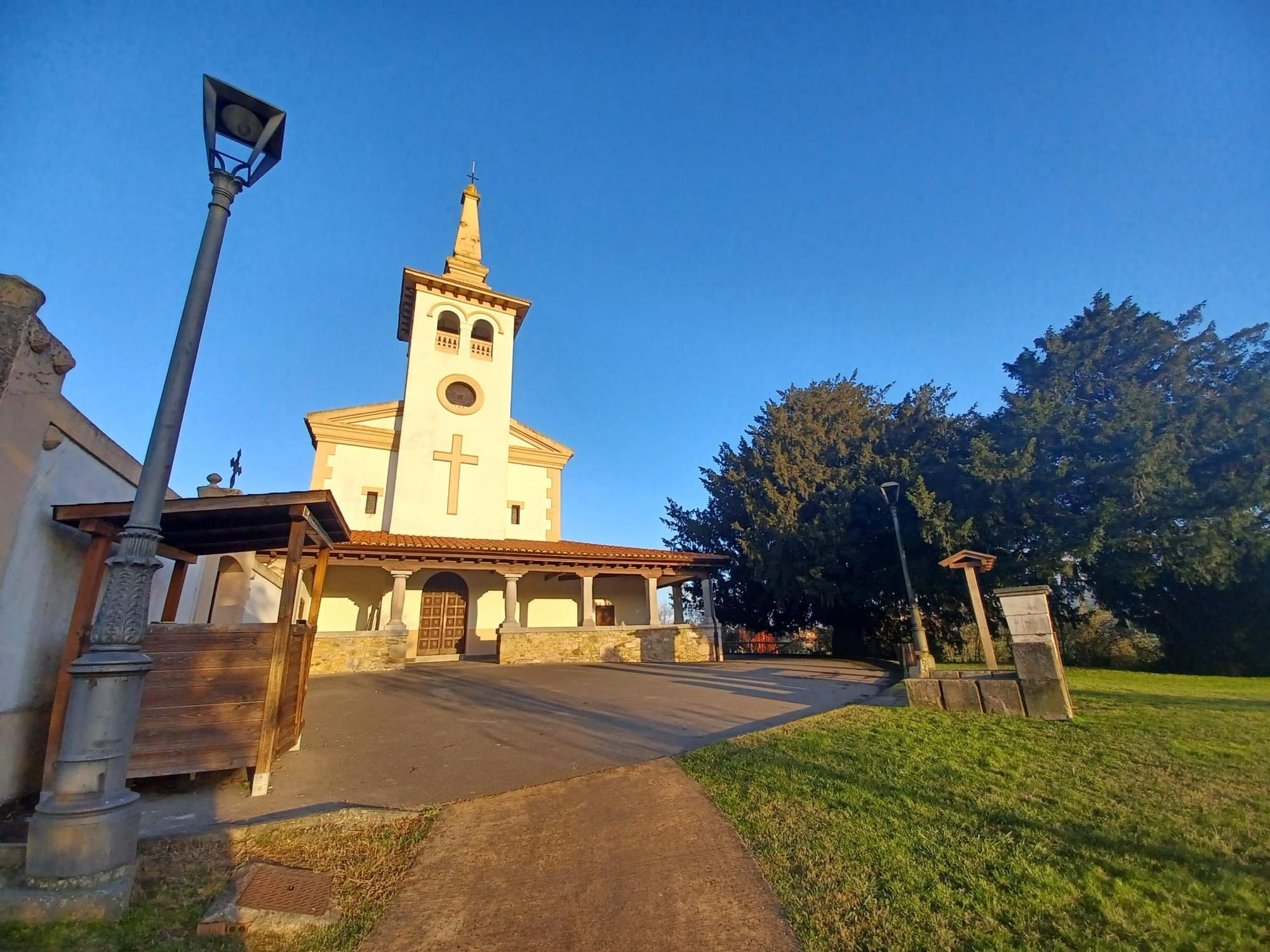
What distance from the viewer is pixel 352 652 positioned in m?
14.0

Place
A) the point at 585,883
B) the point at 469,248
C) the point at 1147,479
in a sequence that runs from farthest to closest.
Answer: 1. the point at 469,248
2. the point at 1147,479
3. the point at 585,883

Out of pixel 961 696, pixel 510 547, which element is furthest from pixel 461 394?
pixel 961 696

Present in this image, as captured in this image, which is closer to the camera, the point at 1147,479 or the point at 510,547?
the point at 1147,479

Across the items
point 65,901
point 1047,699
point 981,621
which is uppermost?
point 981,621

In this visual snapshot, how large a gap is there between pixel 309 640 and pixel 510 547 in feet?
31.3

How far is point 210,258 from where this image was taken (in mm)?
3633

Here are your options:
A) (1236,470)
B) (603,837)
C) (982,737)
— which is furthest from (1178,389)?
(603,837)

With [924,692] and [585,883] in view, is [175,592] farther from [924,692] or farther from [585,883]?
[924,692]

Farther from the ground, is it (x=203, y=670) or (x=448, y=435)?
(x=448, y=435)

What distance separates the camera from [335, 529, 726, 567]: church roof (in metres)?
15.1

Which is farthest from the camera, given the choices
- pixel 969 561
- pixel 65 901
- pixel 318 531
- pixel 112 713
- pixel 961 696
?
pixel 969 561

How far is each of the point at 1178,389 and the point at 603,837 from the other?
2247cm

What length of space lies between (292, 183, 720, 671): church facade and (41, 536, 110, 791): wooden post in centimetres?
974

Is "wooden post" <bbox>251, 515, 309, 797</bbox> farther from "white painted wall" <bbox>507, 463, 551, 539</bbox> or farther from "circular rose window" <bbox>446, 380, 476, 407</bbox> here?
"circular rose window" <bbox>446, 380, 476, 407</bbox>
